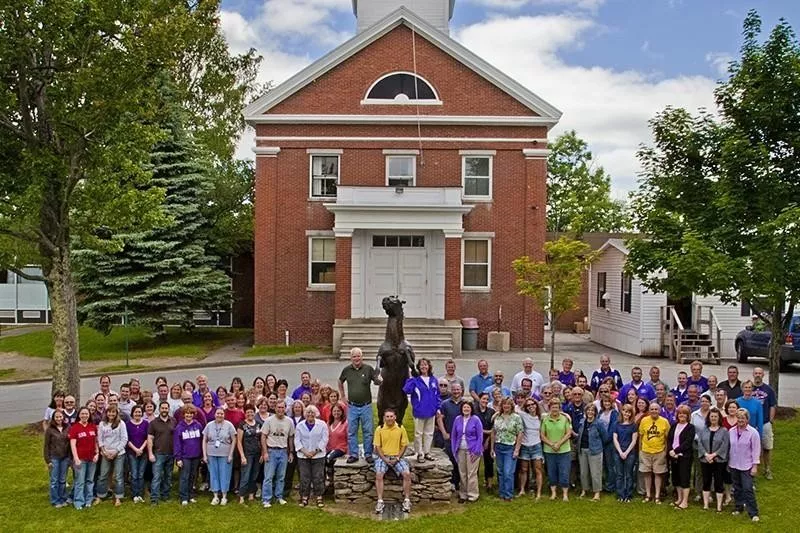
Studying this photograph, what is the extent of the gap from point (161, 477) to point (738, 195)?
10882 mm

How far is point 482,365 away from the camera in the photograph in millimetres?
11234

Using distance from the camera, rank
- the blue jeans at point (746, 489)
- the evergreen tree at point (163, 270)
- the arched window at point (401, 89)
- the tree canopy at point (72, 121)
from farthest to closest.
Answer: the arched window at point (401, 89) → the evergreen tree at point (163, 270) → the tree canopy at point (72, 121) → the blue jeans at point (746, 489)

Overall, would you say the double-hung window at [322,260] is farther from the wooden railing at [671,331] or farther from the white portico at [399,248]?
the wooden railing at [671,331]

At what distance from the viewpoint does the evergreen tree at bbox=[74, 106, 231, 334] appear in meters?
A: 24.0

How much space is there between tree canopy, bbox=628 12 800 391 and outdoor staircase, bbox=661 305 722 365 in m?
7.99

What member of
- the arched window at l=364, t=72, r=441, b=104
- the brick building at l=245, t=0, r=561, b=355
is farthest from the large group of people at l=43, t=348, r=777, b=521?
the arched window at l=364, t=72, r=441, b=104

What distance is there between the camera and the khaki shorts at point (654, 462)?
9516 mm

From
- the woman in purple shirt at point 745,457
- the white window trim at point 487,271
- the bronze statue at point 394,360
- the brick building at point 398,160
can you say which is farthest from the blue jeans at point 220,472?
the white window trim at point 487,271

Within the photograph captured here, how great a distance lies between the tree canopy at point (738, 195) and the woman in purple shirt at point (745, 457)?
3800mm

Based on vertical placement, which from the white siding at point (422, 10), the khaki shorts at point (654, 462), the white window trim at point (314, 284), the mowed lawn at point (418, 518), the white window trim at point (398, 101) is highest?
the white siding at point (422, 10)

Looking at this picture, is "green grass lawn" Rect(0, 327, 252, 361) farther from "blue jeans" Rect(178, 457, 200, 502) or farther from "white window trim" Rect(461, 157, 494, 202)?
"blue jeans" Rect(178, 457, 200, 502)

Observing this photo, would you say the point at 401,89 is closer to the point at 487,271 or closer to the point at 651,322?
the point at 487,271

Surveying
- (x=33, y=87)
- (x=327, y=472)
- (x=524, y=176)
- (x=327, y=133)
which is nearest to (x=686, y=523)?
(x=327, y=472)

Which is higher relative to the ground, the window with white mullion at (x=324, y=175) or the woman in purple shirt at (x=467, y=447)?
the window with white mullion at (x=324, y=175)
